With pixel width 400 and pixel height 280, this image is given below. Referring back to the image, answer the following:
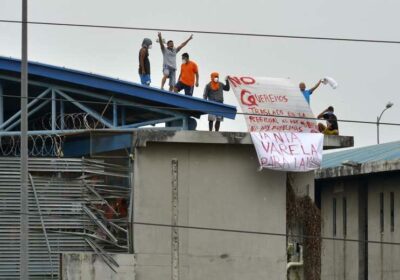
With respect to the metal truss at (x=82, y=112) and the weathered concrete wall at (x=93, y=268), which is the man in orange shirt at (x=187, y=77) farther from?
the weathered concrete wall at (x=93, y=268)

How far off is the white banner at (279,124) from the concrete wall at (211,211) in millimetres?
592

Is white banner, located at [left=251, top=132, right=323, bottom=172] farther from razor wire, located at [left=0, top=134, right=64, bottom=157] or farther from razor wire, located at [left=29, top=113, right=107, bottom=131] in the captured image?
razor wire, located at [left=0, top=134, right=64, bottom=157]

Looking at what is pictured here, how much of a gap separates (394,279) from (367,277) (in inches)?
93.3

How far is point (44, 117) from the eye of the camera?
35781mm

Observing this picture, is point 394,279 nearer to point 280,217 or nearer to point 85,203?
point 280,217

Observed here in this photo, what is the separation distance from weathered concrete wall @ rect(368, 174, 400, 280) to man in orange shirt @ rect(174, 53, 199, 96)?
29.3 feet

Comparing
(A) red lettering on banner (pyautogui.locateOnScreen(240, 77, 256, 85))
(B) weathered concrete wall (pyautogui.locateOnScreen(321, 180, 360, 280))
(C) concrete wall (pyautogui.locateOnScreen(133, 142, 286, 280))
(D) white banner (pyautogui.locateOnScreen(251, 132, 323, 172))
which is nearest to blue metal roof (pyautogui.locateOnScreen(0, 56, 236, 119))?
(A) red lettering on banner (pyautogui.locateOnScreen(240, 77, 256, 85))

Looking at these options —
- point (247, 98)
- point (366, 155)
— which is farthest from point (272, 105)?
point (366, 155)

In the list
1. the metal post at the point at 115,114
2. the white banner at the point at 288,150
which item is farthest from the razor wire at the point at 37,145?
the white banner at the point at 288,150

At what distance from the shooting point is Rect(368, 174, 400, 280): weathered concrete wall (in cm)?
4022

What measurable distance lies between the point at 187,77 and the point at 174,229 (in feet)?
12.6

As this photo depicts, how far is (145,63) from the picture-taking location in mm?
33469

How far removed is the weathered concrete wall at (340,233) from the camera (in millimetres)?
43688

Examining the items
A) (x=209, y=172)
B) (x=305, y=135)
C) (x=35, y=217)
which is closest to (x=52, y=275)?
(x=35, y=217)
